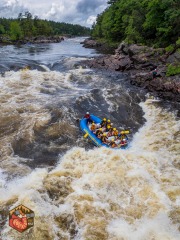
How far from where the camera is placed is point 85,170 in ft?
31.6

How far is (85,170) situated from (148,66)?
17684mm

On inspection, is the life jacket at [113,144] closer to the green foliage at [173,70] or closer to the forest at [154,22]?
the green foliage at [173,70]

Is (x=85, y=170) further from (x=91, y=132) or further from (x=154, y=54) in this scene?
(x=154, y=54)

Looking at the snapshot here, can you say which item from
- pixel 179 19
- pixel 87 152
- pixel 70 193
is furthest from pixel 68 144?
pixel 179 19

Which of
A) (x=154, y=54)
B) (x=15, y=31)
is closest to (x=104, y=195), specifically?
(x=154, y=54)

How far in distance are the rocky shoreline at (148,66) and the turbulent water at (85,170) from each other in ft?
6.45

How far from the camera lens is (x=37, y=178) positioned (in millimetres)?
9031

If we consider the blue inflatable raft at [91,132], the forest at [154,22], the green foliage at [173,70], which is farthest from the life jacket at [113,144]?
the forest at [154,22]

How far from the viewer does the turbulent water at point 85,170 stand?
7.17 meters

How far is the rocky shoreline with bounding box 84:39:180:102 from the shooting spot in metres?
18.8

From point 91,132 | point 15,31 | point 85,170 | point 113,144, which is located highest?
Answer: point 15,31

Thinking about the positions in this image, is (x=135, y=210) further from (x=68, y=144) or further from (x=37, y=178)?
(x=68, y=144)

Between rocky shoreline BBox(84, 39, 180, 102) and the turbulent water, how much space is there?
197cm

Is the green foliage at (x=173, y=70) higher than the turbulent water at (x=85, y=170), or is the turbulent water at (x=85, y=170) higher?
the green foliage at (x=173, y=70)
